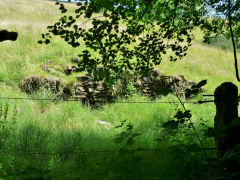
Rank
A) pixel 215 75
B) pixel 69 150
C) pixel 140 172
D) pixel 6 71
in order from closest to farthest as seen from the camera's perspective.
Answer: pixel 140 172, pixel 69 150, pixel 6 71, pixel 215 75

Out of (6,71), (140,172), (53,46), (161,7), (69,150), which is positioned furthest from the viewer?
(53,46)

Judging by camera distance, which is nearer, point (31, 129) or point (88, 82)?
point (31, 129)

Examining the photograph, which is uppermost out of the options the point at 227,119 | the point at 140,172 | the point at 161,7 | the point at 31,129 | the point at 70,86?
the point at 161,7

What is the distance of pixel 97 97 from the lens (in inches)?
299

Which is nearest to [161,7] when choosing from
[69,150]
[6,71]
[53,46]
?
[69,150]

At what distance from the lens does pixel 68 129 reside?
16.2 feet

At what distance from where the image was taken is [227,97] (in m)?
2.09

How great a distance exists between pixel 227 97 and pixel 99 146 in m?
2.52

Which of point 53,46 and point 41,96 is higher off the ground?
point 53,46

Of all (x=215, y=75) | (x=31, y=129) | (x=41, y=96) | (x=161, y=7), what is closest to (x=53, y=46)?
(x=41, y=96)

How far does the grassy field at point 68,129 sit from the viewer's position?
311cm

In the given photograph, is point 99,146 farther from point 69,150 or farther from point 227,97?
point 227,97

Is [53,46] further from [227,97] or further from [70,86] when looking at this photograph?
[227,97]

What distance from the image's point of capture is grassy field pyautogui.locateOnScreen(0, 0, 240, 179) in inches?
122
